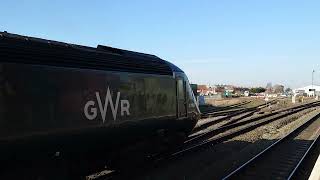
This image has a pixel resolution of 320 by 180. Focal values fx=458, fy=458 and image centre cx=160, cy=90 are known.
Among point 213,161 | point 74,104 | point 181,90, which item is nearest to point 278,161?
point 213,161

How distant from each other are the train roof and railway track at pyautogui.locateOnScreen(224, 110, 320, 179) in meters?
→ 3.97

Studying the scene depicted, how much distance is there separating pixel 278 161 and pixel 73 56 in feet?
29.3

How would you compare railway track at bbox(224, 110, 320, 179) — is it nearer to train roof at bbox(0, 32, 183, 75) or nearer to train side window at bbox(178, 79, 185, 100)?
train side window at bbox(178, 79, 185, 100)

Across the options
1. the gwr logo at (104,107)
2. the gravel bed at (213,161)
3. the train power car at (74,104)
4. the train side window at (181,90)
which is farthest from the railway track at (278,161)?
the gwr logo at (104,107)

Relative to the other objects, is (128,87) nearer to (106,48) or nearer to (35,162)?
(106,48)

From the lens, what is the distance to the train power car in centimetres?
839

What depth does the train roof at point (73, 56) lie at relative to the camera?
873 cm

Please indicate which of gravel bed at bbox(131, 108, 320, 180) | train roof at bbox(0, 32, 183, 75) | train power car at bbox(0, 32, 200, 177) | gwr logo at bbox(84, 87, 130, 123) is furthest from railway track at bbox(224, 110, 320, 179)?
train roof at bbox(0, 32, 183, 75)

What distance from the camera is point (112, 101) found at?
37.3 ft

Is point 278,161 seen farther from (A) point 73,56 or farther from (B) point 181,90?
(A) point 73,56

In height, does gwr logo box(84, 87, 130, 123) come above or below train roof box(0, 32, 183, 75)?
below

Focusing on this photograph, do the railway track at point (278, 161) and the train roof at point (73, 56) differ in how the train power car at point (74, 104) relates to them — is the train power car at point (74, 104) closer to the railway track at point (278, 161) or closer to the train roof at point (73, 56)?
the train roof at point (73, 56)

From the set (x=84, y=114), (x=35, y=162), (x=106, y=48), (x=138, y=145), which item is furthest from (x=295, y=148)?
(x=35, y=162)

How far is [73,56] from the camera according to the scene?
1032 cm
